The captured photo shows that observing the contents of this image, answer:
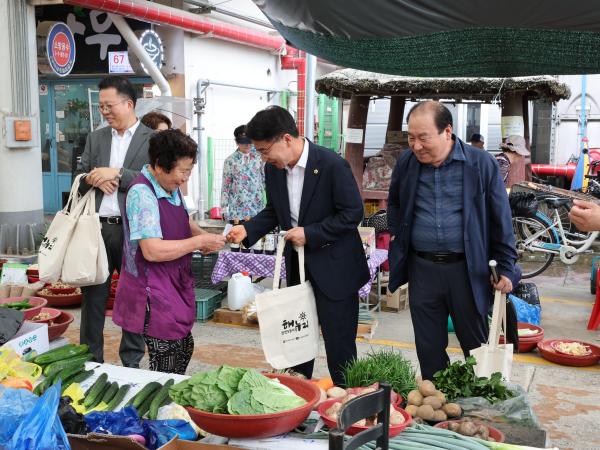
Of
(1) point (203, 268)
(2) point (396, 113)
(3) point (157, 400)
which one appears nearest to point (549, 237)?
(2) point (396, 113)

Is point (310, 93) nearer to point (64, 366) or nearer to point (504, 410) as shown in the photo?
point (64, 366)

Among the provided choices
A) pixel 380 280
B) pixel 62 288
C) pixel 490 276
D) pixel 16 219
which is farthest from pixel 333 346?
pixel 16 219

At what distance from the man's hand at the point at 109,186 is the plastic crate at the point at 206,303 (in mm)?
2795

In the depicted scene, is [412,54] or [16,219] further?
[16,219]

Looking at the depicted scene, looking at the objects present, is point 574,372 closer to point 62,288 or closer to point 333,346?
point 333,346

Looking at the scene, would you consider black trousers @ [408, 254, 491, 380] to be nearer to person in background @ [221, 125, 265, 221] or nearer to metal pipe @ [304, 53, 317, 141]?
metal pipe @ [304, 53, 317, 141]

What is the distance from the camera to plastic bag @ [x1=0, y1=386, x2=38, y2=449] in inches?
95.7

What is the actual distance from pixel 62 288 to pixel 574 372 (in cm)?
524

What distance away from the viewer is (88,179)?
14.8 ft

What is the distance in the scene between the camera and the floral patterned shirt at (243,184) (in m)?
9.48

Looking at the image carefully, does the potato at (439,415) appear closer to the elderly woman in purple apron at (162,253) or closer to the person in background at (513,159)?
the elderly woman in purple apron at (162,253)

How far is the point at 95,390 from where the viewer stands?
3342mm

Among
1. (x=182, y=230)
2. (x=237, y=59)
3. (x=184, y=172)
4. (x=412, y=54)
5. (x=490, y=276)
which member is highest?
(x=237, y=59)

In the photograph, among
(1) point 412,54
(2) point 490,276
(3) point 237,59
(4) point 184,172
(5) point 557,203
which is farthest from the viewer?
(3) point 237,59
